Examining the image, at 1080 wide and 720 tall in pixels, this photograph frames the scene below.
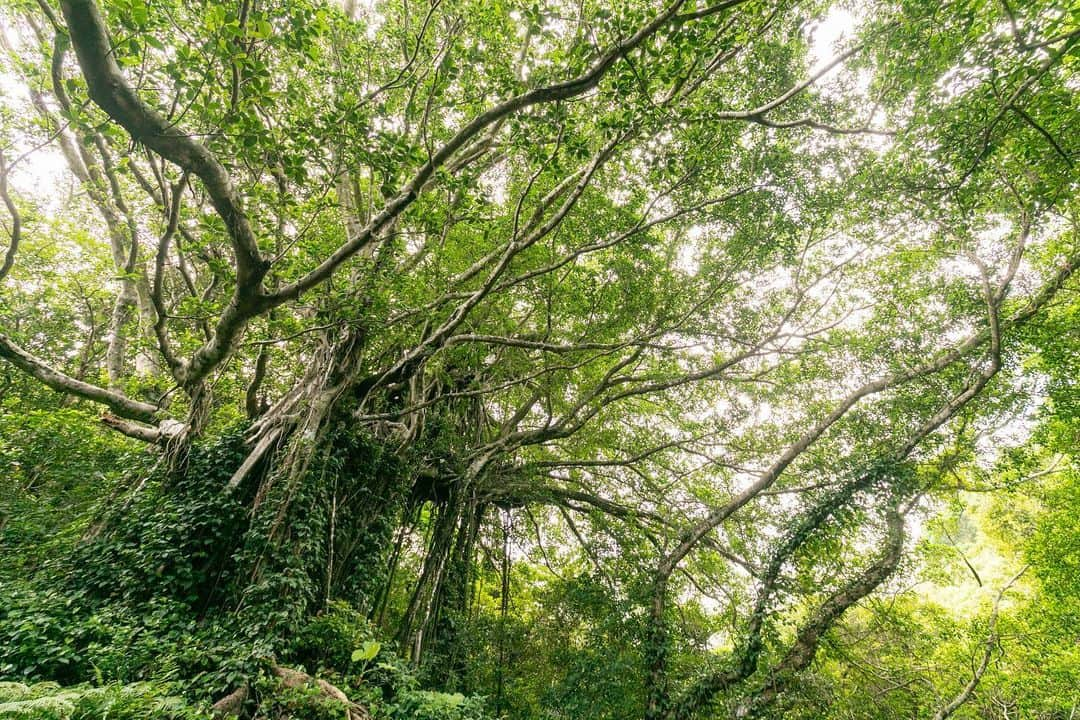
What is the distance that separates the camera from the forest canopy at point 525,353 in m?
3.26

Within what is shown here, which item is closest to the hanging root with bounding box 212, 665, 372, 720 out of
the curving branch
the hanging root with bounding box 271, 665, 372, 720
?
the hanging root with bounding box 271, 665, 372, 720

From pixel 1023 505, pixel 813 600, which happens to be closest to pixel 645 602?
pixel 813 600

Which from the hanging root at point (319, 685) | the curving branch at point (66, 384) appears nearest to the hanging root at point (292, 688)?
the hanging root at point (319, 685)

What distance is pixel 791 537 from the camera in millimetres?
5168

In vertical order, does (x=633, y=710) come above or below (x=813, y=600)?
below

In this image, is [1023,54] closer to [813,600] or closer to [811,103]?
[811,103]

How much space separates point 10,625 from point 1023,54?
825cm

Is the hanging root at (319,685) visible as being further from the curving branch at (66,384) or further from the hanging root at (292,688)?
the curving branch at (66,384)

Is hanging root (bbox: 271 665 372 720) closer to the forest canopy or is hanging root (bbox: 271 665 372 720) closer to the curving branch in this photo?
the forest canopy

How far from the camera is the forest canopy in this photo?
128 inches

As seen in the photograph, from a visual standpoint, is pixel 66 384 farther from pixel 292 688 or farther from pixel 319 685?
pixel 319 685

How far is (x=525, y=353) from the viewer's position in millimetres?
6945

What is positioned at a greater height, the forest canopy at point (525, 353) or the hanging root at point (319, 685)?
the forest canopy at point (525, 353)

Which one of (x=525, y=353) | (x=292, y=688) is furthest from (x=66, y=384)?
(x=525, y=353)
